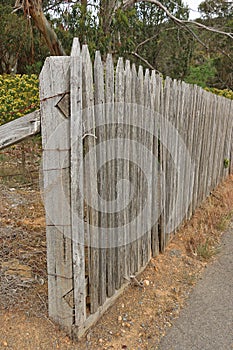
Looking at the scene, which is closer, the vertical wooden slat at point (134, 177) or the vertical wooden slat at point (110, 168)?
the vertical wooden slat at point (110, 168)

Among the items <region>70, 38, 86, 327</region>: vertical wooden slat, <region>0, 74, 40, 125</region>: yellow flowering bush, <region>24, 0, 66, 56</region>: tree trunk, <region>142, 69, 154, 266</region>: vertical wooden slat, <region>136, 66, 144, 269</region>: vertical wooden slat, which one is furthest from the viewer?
<region>24, 0, 66, 56</region>: tree trunk

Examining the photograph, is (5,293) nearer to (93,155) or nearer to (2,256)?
(2,256)

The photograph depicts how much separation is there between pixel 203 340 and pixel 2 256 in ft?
6.15

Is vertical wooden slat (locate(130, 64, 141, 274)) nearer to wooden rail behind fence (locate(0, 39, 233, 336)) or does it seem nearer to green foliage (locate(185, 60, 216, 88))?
wooden rail behind fence (locate(0, 39, 233, 336))

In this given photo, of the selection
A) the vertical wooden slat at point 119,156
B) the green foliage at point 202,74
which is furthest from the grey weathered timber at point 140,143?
the green foliage at point 202,74

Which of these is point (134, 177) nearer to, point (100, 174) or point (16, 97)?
point (100, 174)

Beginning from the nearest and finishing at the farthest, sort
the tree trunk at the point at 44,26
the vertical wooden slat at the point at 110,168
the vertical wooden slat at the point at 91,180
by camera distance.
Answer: the vertical wooden slat at the point at 91,180 → the vertical wooden slat at the point at 110,168 → the tree trunk at the point at 44,26

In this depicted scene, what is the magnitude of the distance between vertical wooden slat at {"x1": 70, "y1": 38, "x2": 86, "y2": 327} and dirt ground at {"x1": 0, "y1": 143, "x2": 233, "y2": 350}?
275mm

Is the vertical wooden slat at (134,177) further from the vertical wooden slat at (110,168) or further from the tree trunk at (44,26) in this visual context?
the tree trunk at (44,26)

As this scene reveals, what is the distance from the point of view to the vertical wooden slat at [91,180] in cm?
214

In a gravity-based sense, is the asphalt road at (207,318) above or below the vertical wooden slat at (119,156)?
below

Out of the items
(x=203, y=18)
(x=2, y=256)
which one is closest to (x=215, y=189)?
(x=2, y=256)

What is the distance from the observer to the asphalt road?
2.43 metres

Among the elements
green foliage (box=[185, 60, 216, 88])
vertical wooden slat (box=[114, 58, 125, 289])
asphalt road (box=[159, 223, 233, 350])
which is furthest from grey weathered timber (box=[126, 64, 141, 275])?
green foliage (box=[185, 60, 216, 88])
